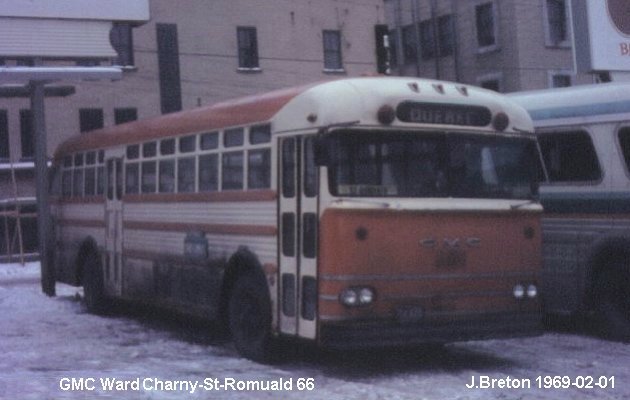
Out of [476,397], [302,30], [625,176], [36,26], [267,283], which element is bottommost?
[476,397]

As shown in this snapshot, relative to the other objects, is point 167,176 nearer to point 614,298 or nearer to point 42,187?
point 614,298

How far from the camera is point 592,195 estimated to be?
14.7 meters

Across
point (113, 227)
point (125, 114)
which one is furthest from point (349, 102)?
point (125, 114)

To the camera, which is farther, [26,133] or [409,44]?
[409,44]

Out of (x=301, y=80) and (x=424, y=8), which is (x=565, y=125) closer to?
(x=301, y=80)

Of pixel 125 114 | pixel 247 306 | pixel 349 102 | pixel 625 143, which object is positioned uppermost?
pixel 125 114

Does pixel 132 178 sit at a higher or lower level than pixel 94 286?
higher

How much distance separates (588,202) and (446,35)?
35417 millimetres

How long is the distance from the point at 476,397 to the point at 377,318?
1503 mm

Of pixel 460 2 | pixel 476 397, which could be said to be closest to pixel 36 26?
pixel 476 397

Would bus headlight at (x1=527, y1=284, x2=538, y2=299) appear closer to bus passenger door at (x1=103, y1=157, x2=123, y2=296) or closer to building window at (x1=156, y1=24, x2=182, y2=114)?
bus passenger door at (x1=103, y1=157, x2=123, y2=296)

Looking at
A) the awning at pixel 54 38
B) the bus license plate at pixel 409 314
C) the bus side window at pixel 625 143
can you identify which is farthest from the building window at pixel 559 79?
the bus license plate at pixel 409 314

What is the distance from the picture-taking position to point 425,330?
39.2 feet

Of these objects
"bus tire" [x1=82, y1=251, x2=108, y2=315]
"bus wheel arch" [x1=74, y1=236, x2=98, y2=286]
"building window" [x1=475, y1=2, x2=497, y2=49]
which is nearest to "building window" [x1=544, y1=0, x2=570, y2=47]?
"building window" [x1=475, y1=2, x2=497, y2=49]
